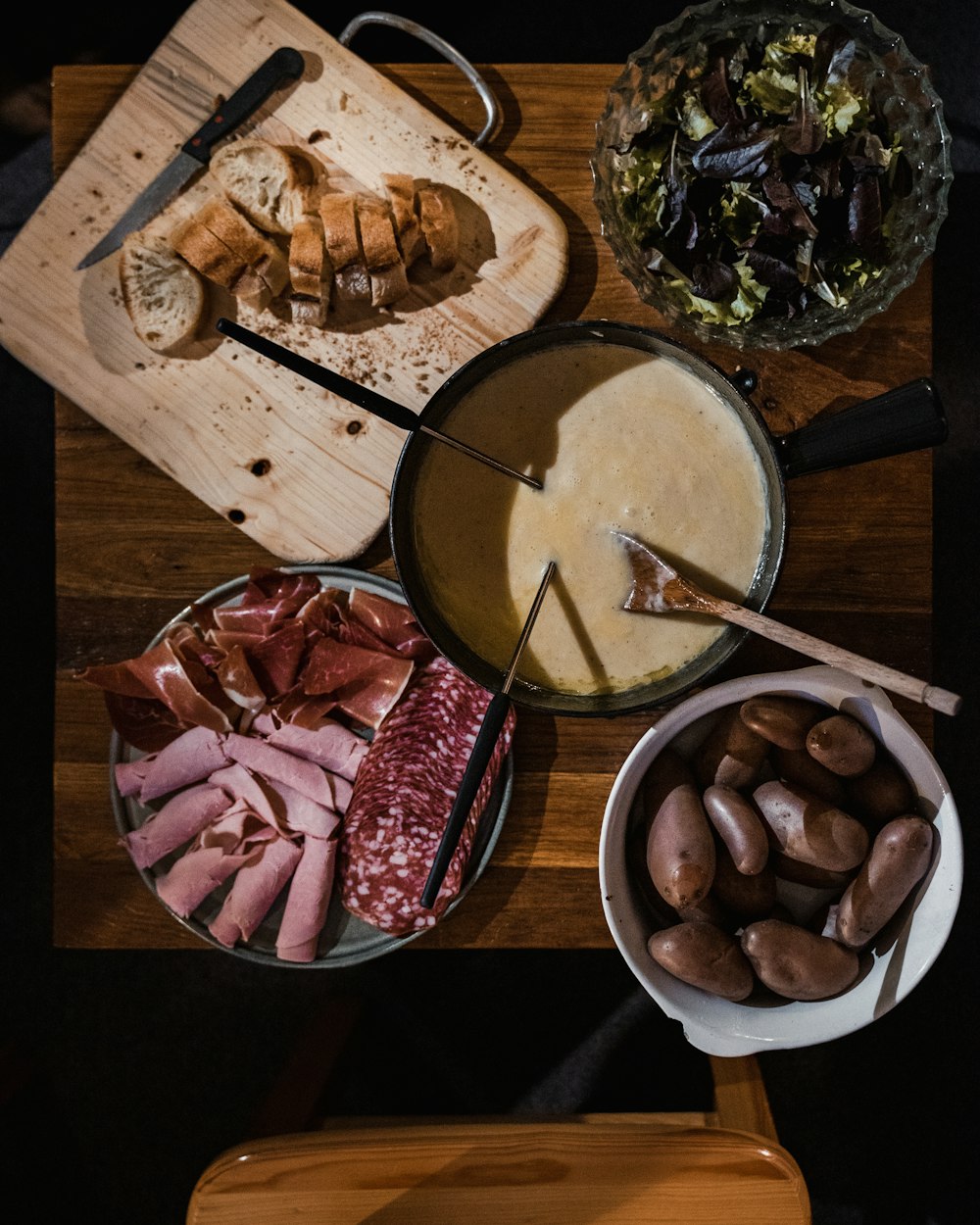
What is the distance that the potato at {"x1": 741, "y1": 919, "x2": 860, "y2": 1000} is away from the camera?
1060 mm

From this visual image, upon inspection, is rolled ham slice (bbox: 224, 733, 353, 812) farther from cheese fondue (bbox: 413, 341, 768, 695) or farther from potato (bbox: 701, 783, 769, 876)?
potato (bbox: 701, 783, 769, 876)

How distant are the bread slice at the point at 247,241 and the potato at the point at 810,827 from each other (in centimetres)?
82

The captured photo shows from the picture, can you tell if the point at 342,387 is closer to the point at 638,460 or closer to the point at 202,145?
the point at 638,460

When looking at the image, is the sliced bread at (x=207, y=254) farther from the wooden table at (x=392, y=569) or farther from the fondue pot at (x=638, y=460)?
the fondue pot at (x=638, y=460)

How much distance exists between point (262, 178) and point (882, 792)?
0.99 meters

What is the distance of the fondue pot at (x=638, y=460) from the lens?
979mm

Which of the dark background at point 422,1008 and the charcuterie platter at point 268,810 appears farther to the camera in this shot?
the dark background at point 422,1008

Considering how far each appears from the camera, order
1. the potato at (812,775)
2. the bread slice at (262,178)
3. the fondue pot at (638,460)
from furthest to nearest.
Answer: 1. the bread slice at (262,178)
2. the potato at (812,775)
3. the fondue pot at (638,460)

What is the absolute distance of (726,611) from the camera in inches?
39.9

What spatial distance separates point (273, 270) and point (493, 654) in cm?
53

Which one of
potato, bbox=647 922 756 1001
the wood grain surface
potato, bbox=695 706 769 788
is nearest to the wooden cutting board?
potato, bbox=695 706 769 788

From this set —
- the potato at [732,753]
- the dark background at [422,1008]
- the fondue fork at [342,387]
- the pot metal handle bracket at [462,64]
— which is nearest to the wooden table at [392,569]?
the pot metal handle bracket at [462,64]

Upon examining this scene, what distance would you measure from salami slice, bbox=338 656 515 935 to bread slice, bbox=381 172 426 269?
0.49 m

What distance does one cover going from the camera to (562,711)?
106 cm
